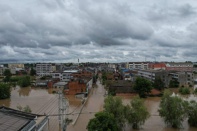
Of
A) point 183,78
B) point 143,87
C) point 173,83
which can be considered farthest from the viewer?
point 183,78

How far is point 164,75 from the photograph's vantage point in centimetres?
4672

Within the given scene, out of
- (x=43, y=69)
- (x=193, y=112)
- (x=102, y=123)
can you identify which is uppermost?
(x=43, y=69)

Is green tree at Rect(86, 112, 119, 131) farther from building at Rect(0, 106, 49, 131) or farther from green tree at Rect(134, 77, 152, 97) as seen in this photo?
green tree at Rect(134, 77, 152, 97)

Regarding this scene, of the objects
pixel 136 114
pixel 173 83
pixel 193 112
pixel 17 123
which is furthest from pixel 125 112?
pixel 173 83

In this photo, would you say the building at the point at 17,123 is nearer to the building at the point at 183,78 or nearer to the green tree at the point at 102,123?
the green tree at the point at 102,123

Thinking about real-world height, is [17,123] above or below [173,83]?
above

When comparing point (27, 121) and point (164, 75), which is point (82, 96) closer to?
point (164, 75)

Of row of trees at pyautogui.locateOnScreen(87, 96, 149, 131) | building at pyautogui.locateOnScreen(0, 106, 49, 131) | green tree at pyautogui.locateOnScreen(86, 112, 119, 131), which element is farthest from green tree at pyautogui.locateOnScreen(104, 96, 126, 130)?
building at pyautogui.locateOnScreen(0, 106, 49, 131)

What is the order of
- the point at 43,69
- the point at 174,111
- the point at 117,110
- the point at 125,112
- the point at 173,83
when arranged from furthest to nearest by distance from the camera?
1. the point at 43,69
2. the point at 173,83
3. the point at 174,111
4. the point at 125,112
5. the point at 117,110

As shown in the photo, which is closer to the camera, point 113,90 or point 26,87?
point 113,90

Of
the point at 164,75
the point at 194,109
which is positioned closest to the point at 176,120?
the point at 194,109

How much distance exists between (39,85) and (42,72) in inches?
1405

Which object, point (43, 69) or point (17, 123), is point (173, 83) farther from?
point (43, 69)

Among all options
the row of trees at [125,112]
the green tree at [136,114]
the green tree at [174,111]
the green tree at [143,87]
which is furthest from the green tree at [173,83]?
the green tree at [136,114]
